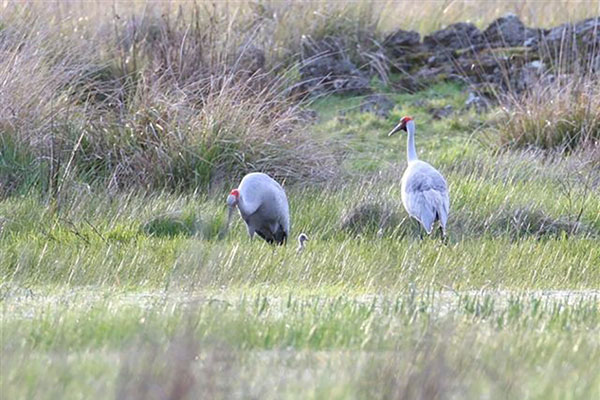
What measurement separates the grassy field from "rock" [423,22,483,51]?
2.34 feet

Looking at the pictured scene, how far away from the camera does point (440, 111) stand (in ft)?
47.9

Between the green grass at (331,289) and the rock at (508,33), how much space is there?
2050 mm

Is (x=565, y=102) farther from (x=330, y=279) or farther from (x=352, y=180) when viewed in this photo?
(x=330, y=279)

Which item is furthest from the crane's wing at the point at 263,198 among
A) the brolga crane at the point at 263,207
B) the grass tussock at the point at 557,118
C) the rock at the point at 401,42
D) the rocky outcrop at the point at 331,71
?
the rock at the point at 401,42

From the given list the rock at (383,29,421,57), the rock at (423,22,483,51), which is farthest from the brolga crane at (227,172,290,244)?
the rock at (423,22,483,51)

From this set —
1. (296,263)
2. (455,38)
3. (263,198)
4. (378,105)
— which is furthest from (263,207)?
(455,38)

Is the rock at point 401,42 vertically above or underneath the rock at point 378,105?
above

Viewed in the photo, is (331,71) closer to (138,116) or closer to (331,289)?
(138,116)

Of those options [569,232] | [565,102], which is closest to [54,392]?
[569,232]

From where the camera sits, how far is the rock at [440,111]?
14516 millimetres

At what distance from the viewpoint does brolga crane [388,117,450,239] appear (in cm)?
1004

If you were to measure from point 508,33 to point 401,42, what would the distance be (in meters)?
1.31

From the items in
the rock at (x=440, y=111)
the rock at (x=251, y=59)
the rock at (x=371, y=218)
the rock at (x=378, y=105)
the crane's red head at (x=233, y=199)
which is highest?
the crane's red head at (x=233, y=199)

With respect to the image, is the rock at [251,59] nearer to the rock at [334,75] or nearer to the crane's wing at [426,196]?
the rock at [334,75]
